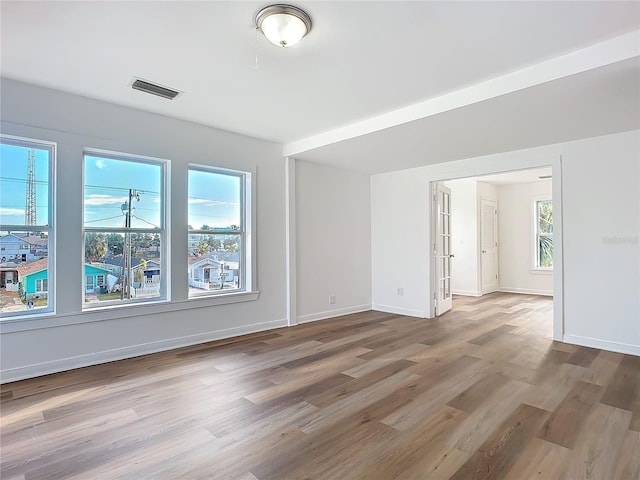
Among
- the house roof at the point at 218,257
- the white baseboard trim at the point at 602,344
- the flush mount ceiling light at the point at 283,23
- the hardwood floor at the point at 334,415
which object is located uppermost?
the flush mount ceiling light at the point at 283,23

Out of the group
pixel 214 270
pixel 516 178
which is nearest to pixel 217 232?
pixel 214 270

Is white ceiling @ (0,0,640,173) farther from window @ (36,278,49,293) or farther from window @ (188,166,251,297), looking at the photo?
window @ (36,278,49,293)

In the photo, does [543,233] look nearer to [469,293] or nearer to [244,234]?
[469,293]

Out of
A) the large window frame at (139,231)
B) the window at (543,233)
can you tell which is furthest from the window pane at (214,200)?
the window at (543,233)

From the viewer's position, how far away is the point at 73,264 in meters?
3.33

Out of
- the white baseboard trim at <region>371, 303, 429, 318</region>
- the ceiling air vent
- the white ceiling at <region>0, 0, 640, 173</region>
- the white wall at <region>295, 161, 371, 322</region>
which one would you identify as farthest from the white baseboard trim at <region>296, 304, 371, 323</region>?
the ceiling air vent

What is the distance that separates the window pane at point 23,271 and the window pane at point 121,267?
1.09 ft

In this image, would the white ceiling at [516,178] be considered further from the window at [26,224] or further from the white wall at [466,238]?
the window at [26,224]

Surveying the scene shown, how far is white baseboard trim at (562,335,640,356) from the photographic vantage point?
3.76m

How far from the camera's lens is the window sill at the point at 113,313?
3049mm

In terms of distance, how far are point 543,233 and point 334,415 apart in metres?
7.77

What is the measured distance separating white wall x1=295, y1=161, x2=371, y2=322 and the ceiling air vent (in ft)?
7.27

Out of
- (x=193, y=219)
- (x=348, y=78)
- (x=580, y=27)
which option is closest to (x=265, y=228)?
(x=193, y=219)

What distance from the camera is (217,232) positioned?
4426 millimetres
